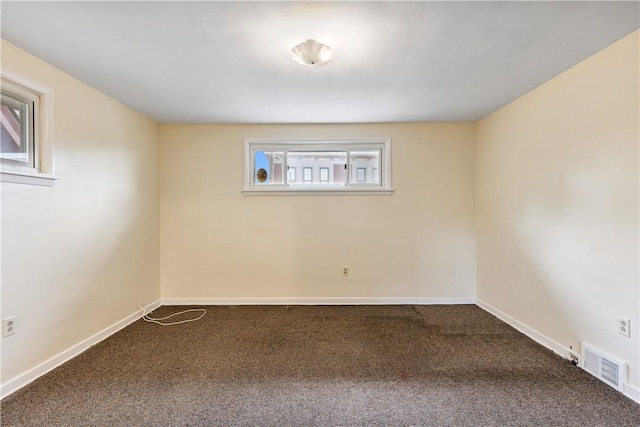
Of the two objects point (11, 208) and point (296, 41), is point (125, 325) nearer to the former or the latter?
point (11, 208)

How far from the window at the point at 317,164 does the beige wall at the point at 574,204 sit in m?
1.36

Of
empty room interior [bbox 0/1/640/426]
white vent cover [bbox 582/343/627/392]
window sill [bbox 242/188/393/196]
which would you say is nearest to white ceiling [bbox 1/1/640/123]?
empty room interior [bbox 0/1/640/426]

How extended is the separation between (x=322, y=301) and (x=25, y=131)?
10.1 ft

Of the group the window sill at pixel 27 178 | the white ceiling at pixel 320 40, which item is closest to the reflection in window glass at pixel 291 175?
the white ceiling at pixel 320 40

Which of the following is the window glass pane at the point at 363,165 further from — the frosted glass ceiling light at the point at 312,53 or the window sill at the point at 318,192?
the frosted glass ceiling light at the point at 312,53

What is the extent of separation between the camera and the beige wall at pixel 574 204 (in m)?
1.76

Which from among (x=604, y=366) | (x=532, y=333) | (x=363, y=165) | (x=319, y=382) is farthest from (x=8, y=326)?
(x=532, y=333)

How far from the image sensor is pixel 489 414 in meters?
1.60

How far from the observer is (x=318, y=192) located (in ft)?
11.5

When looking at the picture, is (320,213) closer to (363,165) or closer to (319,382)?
(363,165)

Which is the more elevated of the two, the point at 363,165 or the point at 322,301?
the point at 363,165

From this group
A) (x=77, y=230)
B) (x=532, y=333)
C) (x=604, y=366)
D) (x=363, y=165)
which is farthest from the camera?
(x=363, y=165)

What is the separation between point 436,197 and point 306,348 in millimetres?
2331

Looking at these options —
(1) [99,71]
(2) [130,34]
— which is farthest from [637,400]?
(1) [99,71]
